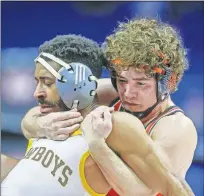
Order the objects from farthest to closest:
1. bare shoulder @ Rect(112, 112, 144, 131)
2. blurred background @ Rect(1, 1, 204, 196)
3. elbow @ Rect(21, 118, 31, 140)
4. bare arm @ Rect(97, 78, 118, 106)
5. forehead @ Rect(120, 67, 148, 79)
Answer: blurred background @ Rect(1, 1, 204, 196), elbow @ Rect(21, 118, 31, 140), bare arm @ Rect(97, 78, 118, 106), forehead @ Rect(120, 67, 148, 79), bare shoulder @ Rect(112, 112, 144, 131)

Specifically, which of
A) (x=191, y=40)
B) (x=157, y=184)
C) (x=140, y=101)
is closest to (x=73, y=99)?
(x=140, y=101)

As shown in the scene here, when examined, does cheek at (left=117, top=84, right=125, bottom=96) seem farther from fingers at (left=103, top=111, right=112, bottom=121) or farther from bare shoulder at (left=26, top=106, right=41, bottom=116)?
bare shoulder at (left=26, top=106, right=41, bottom=116)

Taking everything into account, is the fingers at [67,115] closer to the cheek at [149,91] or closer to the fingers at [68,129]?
the fingers at [68,129]

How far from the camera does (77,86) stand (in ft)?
4.23

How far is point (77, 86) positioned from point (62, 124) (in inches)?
3.8

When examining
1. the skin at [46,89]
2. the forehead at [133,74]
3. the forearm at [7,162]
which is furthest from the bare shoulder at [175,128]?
the forearm at [7,162]

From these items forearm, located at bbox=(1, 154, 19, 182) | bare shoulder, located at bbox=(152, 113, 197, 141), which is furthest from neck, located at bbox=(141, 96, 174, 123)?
forearm, located at bbox=(1, 154, 19, 182)

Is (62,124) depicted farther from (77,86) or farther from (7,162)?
(7,162)

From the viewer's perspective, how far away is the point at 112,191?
4.41ft

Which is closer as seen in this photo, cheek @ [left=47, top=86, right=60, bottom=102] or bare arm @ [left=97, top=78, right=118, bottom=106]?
cheek @ [left=47, top=86, right=60, bottom=102]

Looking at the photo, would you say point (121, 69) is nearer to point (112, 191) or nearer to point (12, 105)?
point (112, 191)

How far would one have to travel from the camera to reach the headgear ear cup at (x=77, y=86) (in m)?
1.27

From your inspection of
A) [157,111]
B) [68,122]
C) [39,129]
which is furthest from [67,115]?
[157,111]

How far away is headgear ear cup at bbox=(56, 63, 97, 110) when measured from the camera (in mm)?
1274
